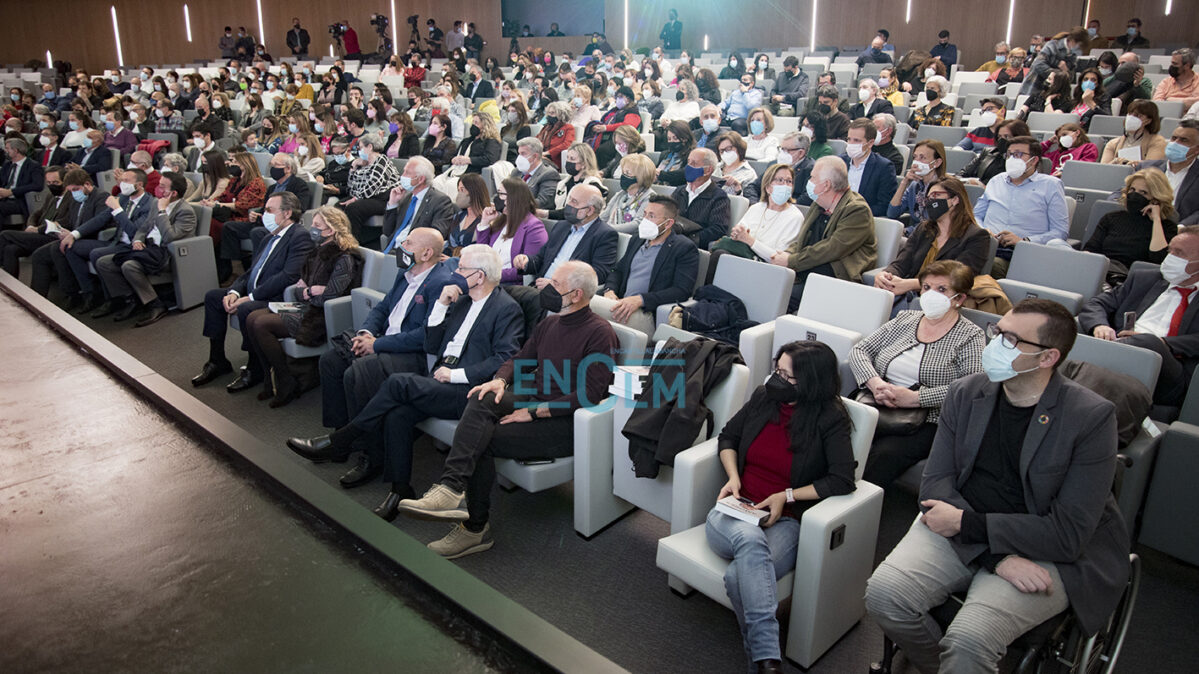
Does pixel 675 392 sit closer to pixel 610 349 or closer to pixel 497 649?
pixel 610 349

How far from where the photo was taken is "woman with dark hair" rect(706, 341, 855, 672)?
2.30 meters

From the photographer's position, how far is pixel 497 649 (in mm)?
1703

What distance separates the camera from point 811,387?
2.47 meters

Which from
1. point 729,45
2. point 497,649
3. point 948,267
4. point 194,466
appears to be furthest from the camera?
point 729,45

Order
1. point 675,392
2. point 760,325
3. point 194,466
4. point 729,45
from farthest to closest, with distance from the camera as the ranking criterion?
point 729,45 < point 760,325 < point 675,392 < point 194,466

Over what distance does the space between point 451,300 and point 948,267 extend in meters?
2.08

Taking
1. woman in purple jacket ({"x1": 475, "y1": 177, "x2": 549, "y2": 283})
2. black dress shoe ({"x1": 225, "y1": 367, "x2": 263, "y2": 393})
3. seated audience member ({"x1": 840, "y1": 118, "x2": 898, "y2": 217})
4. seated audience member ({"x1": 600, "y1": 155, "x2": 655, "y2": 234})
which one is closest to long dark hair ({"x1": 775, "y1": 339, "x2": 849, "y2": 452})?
woman in purple jacket ({"x1": 475, "y1": 177, "x2": 549, "y2": 283})

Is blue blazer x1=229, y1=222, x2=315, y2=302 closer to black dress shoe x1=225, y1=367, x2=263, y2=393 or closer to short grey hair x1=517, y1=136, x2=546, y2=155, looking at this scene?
black dress shoe x1=225, y1=367, x2=263, y2=393

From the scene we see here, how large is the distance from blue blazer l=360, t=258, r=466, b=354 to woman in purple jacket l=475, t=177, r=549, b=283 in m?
0.81

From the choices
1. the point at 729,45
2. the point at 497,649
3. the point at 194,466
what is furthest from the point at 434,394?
the point at 729,45

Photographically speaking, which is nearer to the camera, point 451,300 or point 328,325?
point 451,300

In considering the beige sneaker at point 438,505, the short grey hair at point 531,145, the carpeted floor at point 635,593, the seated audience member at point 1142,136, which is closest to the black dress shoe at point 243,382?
the carpeted floor at point 635,593

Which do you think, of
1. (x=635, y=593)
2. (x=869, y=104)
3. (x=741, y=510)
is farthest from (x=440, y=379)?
(x=869, y=104)

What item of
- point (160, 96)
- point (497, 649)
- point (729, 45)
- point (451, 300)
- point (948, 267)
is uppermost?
point (729, 45)
